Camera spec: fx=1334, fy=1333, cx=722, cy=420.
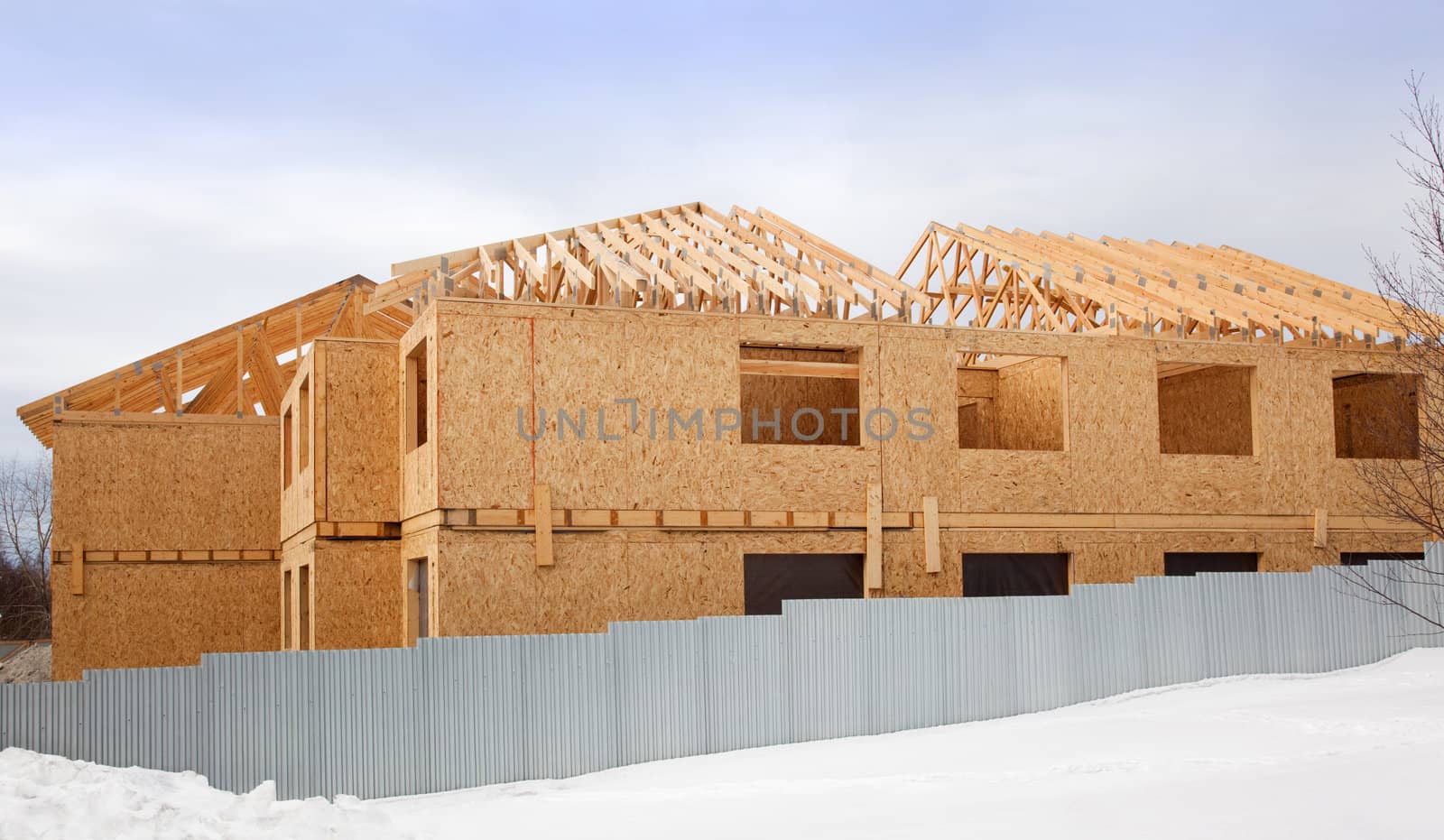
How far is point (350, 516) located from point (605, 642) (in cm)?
560

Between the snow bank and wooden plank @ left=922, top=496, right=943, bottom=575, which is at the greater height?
wooden plank @ left=922, top=496, right=943, bottom=575

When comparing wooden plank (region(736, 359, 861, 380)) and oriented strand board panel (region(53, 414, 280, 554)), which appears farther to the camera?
oriented strand board panel (region(53, 414, 280, 554))

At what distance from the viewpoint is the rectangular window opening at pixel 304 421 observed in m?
18.9

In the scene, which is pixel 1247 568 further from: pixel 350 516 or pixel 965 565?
pixel 350 516

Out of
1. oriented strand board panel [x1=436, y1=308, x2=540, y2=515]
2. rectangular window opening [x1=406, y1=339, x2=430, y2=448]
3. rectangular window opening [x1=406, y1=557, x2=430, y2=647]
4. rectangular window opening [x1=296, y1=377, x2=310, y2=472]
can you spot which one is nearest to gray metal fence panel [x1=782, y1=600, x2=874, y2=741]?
oriented strand board panel [x1=436, y1=308, x2=540, y2=515]

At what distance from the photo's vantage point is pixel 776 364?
56.8 ft

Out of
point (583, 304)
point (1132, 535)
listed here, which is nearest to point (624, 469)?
point (583, 304)

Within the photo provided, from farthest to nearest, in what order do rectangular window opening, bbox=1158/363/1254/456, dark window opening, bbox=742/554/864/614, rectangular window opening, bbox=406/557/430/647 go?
1. rectangular window opening, bbox=1158/363/1254/456
2. dark window opening, bbox=742/554/864/614
3. rectangular window opening, bbox=406/557/430/647

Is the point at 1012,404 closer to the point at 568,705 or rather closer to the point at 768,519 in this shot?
the point at 768,519

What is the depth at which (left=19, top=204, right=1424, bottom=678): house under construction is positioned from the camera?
16047mm

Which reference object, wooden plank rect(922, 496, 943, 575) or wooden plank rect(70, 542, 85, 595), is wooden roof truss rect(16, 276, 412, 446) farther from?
wooden plank rect(922, 496, 943, 575)

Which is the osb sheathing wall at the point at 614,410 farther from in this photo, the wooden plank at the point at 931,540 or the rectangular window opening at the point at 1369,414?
the rectangular window opening at the point at 1369,414

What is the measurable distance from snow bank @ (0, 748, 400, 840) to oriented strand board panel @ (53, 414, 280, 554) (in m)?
11.7

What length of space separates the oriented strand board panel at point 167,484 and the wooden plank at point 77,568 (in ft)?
0.44
